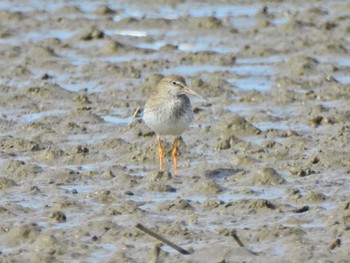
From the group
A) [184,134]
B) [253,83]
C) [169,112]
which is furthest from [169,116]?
[253,83]

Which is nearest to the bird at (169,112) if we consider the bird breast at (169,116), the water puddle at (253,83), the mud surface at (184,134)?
the bird breast at (169,116)

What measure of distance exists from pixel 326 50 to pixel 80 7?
496 centimetres

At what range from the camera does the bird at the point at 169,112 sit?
11844 mm

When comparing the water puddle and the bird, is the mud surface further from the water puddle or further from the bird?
the bird

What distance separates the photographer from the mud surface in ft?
30.9

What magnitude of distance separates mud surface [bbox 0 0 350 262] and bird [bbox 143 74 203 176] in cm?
32

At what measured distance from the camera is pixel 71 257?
9008 mm

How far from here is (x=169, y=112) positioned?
11891mm

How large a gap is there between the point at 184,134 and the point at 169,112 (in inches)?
44.1

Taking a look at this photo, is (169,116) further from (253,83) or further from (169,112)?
(253,83)

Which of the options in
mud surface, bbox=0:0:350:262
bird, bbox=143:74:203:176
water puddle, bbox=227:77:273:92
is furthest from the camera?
water puddle, bbox=227:77:273:92

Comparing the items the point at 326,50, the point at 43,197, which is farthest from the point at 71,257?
the point at 326,50

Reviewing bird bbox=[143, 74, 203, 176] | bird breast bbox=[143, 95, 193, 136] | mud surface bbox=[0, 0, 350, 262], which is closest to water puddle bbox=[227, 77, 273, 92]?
mud surface bbox=[0, 0, 350, 262]

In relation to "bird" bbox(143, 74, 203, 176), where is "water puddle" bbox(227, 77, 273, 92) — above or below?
below
